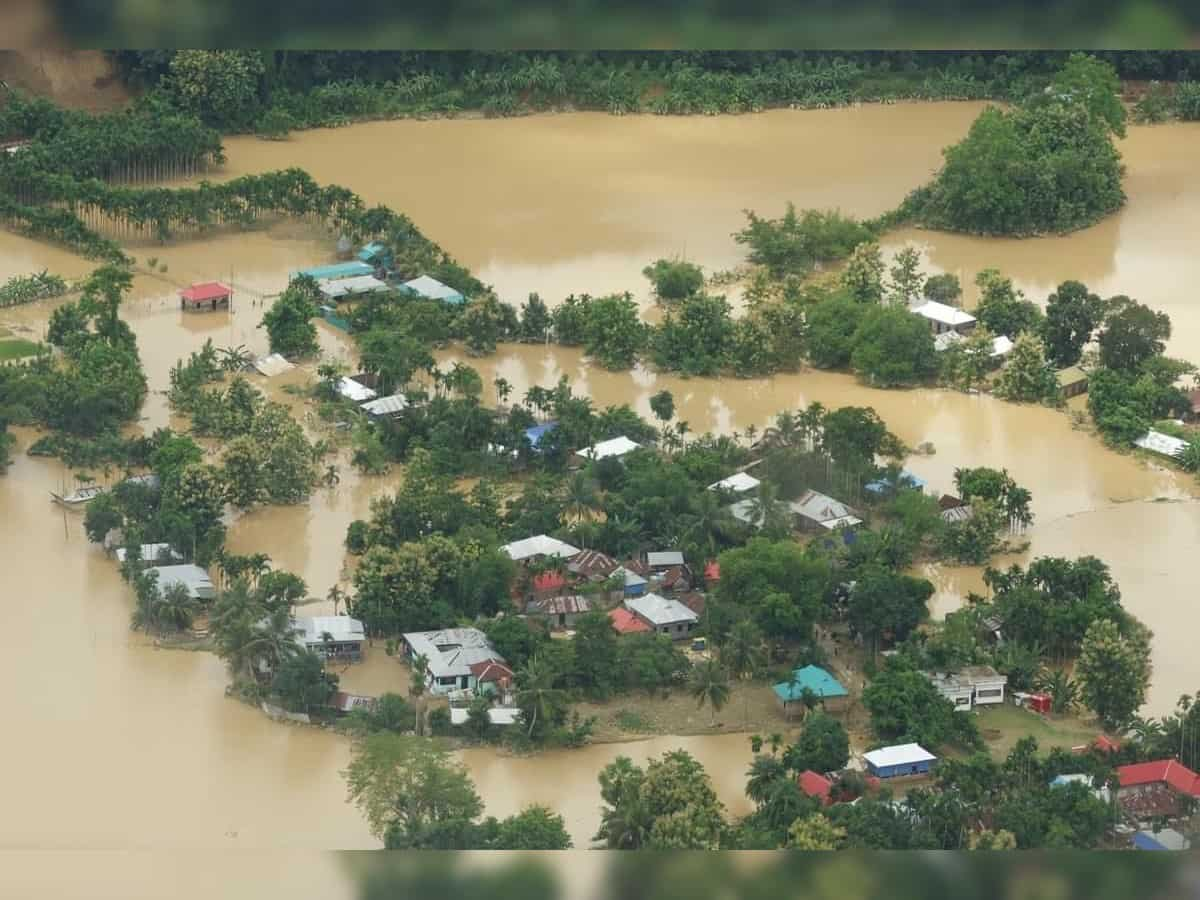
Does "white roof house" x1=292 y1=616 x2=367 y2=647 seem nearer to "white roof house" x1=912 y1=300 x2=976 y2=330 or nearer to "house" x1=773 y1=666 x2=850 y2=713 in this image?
"house" x1=773 y1=666 x2=850 y2=713

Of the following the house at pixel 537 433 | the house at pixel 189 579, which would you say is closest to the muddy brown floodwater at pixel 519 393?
the house at pixel 189 579

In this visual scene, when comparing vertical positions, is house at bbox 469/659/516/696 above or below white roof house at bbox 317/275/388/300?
below

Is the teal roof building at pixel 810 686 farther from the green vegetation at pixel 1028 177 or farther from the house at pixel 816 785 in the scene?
the green vegetation at pixel 1028 177

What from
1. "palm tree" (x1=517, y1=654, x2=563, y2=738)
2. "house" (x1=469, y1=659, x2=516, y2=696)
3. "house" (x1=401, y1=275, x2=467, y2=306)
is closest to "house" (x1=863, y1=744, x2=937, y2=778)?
"palm tree" (x1=517, y1=654, x2=563, y2=738)

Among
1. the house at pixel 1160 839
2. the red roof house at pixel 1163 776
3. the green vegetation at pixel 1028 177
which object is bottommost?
the house at pixel 1160 839

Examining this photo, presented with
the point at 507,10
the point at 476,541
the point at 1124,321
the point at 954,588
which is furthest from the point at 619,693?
the point at 507,10
